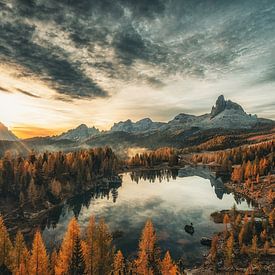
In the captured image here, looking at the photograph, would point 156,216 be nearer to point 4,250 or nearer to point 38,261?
point 4,250

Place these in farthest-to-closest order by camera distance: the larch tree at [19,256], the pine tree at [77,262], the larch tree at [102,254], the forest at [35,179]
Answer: the forest at [35,179] < the larch tree at [19,256] < the larch tree at [102,254] < the pine tree at [77,262]

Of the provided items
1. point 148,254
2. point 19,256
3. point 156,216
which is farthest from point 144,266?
point 156,216

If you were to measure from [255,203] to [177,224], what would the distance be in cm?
5744

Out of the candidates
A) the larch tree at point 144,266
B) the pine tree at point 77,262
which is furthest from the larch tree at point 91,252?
the larch tree at point 144,266

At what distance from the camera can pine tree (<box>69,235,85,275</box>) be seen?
6650 centimetres

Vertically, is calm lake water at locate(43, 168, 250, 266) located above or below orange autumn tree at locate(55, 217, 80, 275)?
below

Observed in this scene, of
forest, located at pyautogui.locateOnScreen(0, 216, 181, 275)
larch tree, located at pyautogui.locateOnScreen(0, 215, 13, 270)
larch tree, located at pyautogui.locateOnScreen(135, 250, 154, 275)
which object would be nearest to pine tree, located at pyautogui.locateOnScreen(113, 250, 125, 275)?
forest, located at pyautogui.locateOnScreen(0, 216, 181, 275)

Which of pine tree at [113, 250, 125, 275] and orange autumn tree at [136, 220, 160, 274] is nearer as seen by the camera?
orange autumn tree at [136, 220, 160, 274]

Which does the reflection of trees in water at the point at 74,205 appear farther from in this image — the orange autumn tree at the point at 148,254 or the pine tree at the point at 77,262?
the orange autumn tree at the point at 148,254

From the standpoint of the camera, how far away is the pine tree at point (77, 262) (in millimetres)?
66500

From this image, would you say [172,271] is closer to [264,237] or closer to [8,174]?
[264,237]

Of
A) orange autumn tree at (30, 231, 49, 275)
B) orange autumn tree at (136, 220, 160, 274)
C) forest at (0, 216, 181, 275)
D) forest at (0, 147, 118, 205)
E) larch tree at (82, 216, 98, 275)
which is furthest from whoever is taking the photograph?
forest at (0, 147, 118, 205)

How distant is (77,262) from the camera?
6694 centimetres

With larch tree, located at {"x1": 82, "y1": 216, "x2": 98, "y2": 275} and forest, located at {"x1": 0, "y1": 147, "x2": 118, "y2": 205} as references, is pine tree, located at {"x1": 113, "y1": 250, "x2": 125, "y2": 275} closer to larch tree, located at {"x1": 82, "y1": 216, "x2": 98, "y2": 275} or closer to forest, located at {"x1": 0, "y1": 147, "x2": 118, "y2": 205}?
larch tree, located at {"x1": 82, "y1": 216, "x2": 98, "y2": 275}
